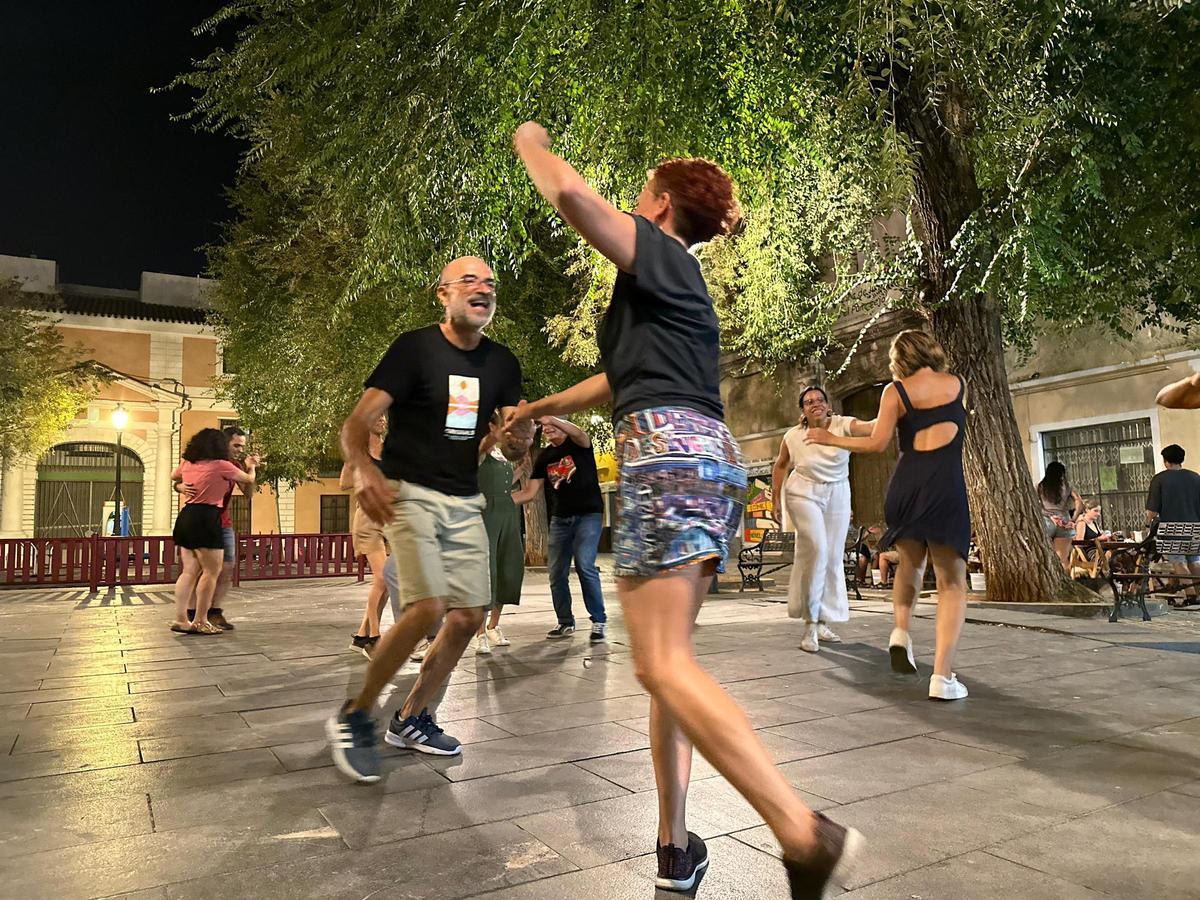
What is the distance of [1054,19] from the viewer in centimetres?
644

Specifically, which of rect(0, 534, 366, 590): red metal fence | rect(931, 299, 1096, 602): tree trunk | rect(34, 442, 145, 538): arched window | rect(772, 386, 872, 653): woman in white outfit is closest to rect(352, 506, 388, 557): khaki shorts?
rect(772, 386, 872, 653): woman in white outfit

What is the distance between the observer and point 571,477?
7.21 meters

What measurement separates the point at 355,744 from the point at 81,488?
40174 millimetres

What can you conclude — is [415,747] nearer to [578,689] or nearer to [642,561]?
[578,689]

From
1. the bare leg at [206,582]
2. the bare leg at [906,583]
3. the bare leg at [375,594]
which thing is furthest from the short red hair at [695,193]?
the bare leg at [206,582]

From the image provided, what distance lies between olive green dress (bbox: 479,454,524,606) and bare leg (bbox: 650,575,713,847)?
4.31 m

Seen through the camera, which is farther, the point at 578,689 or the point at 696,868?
the point at 578,689

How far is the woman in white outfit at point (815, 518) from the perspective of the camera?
20.2 feet

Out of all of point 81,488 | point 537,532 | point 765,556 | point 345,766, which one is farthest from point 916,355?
point 81,488

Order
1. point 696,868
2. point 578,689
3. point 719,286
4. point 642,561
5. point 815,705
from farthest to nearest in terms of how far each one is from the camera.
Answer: point 719,286 → point 578,689 → point 815,705 → point 696,868 → point 642,561

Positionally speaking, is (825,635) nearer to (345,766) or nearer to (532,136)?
(345,766)

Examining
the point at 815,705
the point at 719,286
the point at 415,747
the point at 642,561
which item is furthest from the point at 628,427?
the point at 719,286

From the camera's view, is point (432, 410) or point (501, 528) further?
point (501, 528)

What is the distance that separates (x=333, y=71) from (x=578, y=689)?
229 inches
